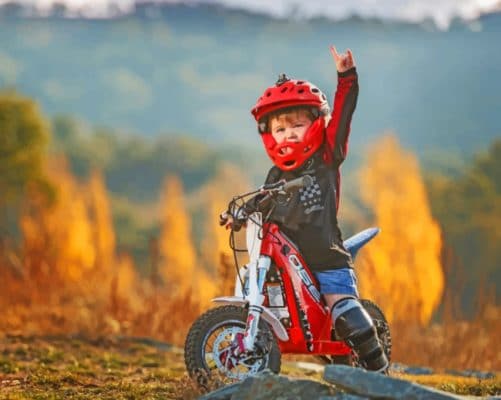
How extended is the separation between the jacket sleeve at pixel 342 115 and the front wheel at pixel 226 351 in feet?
→ 3.81

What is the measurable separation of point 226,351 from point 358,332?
80 centimetres

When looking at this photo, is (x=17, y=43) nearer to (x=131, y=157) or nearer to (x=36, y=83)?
(x=36, y=83)

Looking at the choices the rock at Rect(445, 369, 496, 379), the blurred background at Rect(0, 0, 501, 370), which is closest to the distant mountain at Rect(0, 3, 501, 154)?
the blurred background at Rect(0, 0, 501, 370)

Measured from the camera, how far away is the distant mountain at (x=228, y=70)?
78812 millimetres

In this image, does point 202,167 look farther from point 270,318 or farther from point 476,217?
point 270,318

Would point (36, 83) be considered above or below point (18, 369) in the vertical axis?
above

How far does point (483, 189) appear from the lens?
3969 cm

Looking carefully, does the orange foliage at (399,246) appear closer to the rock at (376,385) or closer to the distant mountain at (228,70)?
the rock at (376,385)

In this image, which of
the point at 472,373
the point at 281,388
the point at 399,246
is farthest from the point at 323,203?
the point at 399,246

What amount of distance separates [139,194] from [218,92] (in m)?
31.3

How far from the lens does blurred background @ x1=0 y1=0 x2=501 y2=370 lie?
419 inches

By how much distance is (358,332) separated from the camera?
5109mm

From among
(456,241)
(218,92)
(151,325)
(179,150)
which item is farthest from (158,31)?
(151,325)

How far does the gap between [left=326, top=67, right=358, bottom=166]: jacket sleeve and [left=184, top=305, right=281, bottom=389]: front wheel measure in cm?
116
